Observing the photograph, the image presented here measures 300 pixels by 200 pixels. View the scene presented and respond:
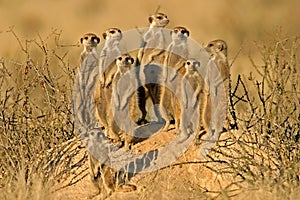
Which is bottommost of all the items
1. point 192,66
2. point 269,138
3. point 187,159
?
point 187,159

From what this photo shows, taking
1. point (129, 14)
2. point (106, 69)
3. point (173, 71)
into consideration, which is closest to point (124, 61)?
point (106, 69)

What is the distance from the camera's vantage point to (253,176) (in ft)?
25.1

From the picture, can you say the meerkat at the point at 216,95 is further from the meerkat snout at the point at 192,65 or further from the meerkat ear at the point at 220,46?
the meerkat snout at the point at 192,65

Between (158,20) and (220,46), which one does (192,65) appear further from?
(158,20)

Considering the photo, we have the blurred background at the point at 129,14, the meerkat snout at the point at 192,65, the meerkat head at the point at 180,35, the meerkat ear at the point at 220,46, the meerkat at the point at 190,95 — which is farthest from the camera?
the blurred background at the point at 129,14

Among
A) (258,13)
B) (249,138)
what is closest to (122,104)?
(249,138)

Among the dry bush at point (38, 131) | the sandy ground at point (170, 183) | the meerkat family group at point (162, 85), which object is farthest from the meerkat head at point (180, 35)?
the sandy ground at point (170, 183)

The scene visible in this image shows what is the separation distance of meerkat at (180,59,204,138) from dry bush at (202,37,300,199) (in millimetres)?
318

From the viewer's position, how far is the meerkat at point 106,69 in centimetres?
857

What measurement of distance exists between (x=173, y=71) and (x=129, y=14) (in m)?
14.7

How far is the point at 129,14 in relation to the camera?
23.4 meters

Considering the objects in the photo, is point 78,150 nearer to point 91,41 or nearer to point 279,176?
point 91,41

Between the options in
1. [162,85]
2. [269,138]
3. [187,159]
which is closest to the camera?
Result: [187,159]

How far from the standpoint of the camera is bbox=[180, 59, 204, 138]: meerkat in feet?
27.5
